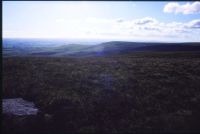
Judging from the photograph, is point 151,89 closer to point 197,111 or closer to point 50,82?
point 197,111

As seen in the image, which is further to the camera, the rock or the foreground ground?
the rock

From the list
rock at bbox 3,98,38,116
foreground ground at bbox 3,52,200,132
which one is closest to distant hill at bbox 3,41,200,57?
foreground ground at bbox 3,52,200,132

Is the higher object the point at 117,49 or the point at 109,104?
the point at 117,49

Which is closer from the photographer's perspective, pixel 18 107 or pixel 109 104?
pixel 18 107

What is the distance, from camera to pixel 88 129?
27.5ft

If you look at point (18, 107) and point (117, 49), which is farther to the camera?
point (117, 49)

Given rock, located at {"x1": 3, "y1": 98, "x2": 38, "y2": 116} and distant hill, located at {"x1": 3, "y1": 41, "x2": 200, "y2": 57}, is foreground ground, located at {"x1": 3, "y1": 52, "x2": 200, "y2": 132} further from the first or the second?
distant hill, located at {"x1": 3, "y1": 41, "x2": 200, "y2": 57}

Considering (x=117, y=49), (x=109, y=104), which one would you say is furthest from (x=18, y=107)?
(x=117, y=49)

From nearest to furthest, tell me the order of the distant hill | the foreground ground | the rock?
the foreground ground → the rock → the distant hill

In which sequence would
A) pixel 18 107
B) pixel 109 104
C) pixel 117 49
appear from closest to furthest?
pixel 18 107 < pixel 109 104 < pixel 117 49

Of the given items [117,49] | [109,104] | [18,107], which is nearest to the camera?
[18,107]

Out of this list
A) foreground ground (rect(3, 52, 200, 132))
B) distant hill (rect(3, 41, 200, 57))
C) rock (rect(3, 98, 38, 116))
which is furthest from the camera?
distant hill (rect(3, 41, 200, 57))

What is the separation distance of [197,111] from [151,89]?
433 cm

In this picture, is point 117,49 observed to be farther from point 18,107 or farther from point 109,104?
point 18,107
